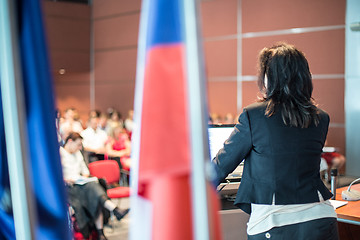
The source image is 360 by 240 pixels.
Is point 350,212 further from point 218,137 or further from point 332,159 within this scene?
point 332,159

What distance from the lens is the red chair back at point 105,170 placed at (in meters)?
5.35

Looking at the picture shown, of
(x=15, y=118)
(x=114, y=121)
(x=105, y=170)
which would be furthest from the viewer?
(x=114, y=121)

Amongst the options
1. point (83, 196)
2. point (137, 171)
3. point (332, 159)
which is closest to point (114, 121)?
point (83, 196)

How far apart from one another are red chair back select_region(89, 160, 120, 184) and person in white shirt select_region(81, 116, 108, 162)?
2508 millimetres

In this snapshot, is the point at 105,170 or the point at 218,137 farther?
the point at 105,170

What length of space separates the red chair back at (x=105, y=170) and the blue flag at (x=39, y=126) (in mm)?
4307

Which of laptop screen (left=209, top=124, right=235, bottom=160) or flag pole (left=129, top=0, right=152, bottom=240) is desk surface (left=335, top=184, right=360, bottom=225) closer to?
laptop screen (left=209, top=124, right=235, bottom=160)

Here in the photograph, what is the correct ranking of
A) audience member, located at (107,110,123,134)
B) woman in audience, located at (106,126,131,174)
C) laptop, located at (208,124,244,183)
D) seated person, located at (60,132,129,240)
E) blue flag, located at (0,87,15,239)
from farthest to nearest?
audience member, located at (107,110,123,134) < woman in audience, located at (106,126,131,174) < seated person, located at (60,132,129,240) < laptop, located at (208,124,244,183) < blue flag, located at (0,87,15,239)

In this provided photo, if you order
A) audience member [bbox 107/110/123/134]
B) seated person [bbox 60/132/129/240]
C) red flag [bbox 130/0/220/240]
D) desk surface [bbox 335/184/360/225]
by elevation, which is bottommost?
seated person [bbox 60/132/129/240]

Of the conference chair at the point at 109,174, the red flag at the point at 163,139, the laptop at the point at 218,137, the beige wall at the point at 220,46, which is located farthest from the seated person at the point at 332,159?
the red flag at the point at 163,139

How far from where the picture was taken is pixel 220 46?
8.80 m

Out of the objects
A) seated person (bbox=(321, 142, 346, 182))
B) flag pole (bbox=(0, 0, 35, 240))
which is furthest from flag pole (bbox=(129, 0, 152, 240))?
seated person (bbox=(321, 142, 346, 182))

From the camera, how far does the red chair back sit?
535 cm

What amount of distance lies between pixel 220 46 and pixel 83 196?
4.98m
